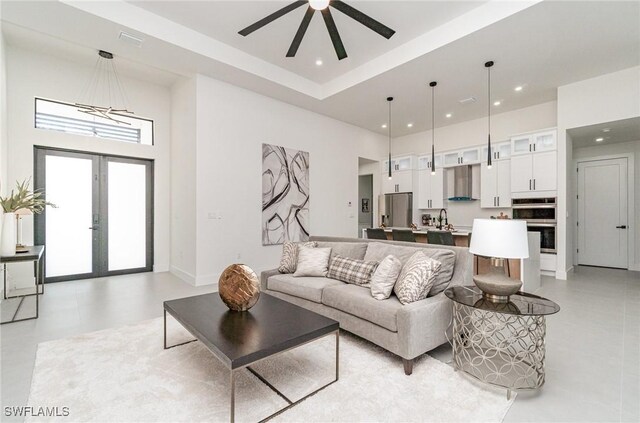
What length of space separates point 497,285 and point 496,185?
5.09m

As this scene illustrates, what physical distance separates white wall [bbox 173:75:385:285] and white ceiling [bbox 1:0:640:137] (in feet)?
1.30

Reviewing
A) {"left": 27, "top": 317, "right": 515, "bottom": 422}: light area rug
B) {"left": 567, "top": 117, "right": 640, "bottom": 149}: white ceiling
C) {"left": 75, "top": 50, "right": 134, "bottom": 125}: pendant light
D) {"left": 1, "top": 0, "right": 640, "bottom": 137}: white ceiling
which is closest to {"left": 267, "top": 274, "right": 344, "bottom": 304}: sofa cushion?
{"left": 27, "top": 317, "right": 515, "bottom": 422}: light area rug

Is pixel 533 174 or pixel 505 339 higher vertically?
pixel 533 174

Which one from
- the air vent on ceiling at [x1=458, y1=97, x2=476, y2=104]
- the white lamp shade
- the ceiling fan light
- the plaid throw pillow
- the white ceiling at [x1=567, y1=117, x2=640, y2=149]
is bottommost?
the plaid throw pillow

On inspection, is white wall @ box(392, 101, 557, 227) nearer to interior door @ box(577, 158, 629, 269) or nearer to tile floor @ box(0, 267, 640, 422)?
interior door @ box(577, 158, 629, 269)

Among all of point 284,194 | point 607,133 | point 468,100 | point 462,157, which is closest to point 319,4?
point 284,194

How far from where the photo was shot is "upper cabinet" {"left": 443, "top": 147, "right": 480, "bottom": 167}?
21.6ft

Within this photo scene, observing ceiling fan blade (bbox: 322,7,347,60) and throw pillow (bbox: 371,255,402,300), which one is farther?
ceiling fan blade (bbox: 322,7,347,60)

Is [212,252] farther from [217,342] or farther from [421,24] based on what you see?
[421,24]

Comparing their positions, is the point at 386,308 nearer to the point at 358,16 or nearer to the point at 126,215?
the point at 358,16

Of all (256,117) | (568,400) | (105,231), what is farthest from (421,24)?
(105,231)

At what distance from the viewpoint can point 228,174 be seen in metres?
5.06

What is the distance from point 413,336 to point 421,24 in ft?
12.9

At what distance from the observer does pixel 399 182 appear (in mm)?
7781
